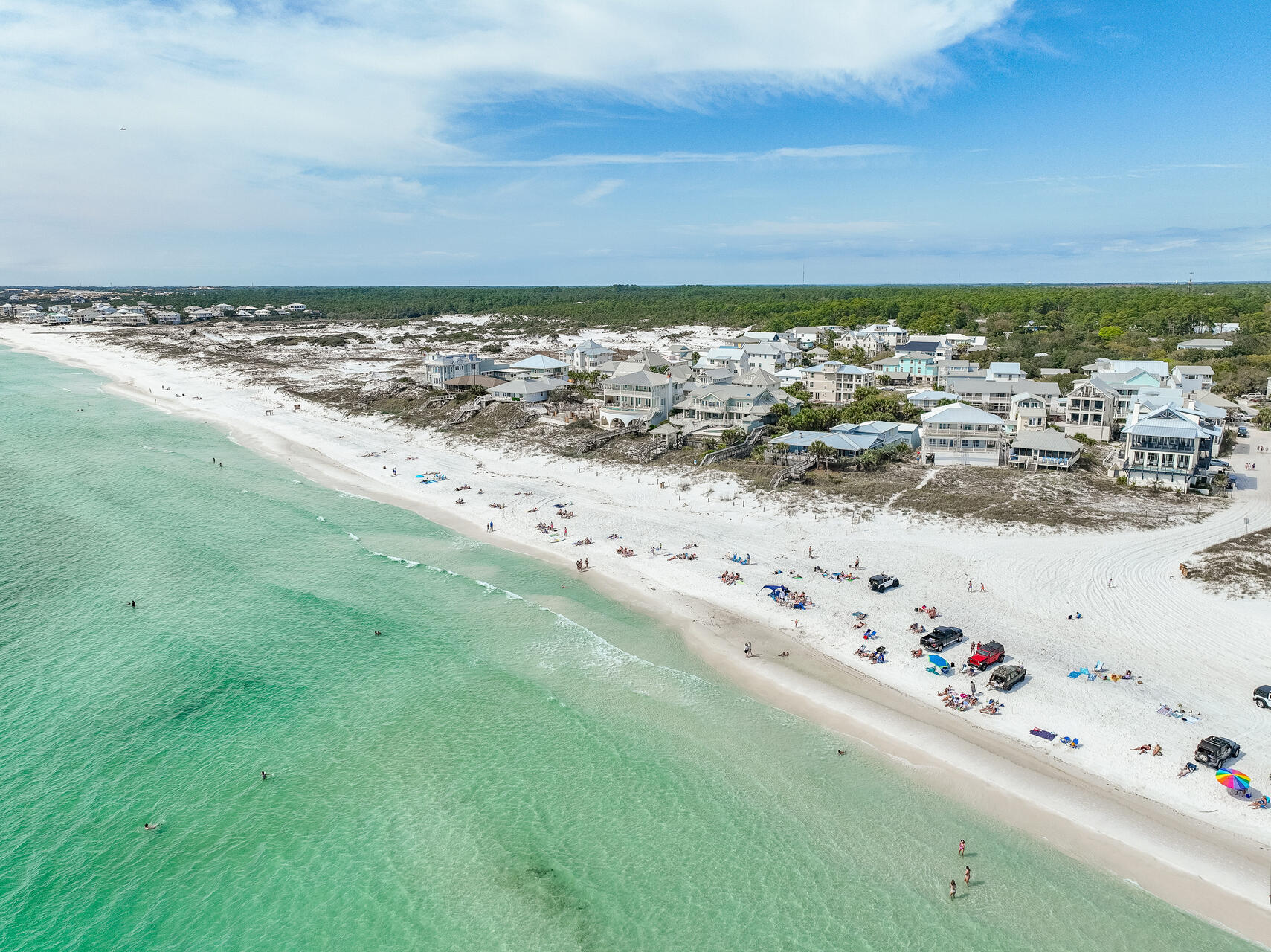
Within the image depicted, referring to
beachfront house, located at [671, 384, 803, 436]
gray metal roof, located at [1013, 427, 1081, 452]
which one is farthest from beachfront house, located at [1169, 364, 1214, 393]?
beachfront house, located at [671, 384, 803, 436]

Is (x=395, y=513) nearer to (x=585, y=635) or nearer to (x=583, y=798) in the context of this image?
(x=585, y=635)

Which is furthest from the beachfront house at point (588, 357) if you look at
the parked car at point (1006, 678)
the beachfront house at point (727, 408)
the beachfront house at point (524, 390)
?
the parked car at point (1006, 678)

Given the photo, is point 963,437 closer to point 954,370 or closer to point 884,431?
point 884,431

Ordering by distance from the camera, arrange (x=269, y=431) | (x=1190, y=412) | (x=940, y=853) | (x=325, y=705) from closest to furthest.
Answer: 1. (x=940, y=853)
2. (x=325, y=705)
3. (x=1190, y=412)
4. (x=269, y=431)

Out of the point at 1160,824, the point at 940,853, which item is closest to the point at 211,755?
the point at 940,853

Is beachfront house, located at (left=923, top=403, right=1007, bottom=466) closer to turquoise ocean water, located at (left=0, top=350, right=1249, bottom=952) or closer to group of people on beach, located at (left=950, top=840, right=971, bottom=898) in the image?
turquoise ocean water, located at (left=0, top=350, right=1249, bottom=952)

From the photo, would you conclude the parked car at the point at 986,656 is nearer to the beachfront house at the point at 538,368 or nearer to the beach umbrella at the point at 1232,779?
the beach umbrella at the point at 1232,779

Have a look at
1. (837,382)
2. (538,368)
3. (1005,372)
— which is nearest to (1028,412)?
(1005,372)
